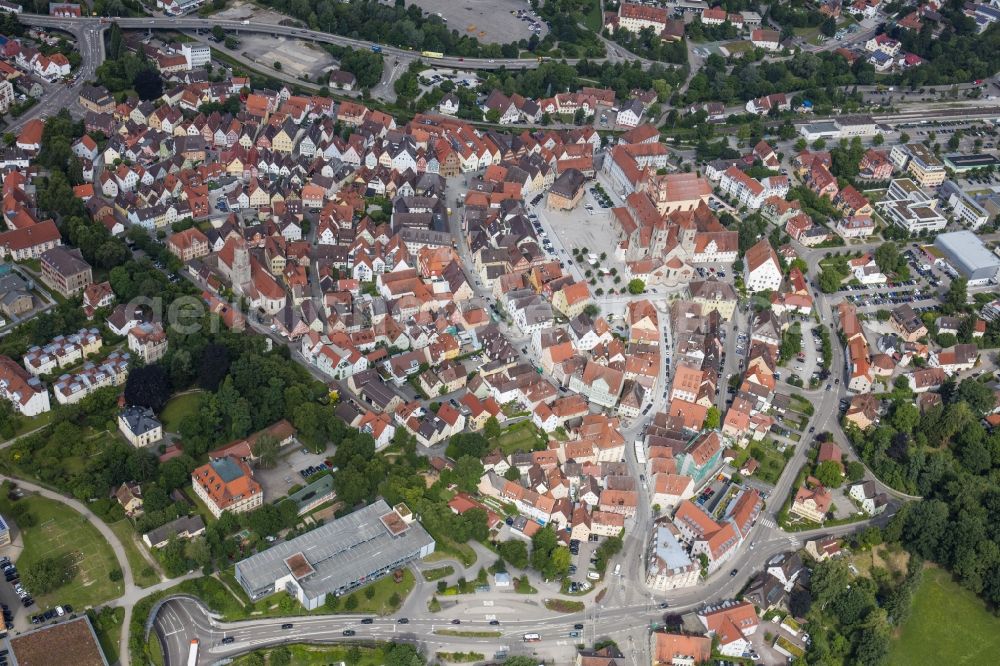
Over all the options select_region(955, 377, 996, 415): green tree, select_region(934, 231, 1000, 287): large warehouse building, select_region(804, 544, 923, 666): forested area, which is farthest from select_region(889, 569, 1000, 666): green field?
select_region(934, 231, 1000, 287): large warehouse building

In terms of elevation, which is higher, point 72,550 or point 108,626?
point 72,550

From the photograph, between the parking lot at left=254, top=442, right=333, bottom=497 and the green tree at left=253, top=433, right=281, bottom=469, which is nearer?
the parking lot at left=254, top=442, right=333, bottom=497

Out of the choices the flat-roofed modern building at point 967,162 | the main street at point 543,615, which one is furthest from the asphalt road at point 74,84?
the flat-roofed modern building at point 967,162

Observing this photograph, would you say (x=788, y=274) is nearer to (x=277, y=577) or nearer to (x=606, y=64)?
(x=606, y=64)

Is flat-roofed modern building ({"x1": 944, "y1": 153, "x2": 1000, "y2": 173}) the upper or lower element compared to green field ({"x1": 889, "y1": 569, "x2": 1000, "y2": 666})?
upper

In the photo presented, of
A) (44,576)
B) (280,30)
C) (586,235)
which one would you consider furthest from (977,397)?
(280,30)

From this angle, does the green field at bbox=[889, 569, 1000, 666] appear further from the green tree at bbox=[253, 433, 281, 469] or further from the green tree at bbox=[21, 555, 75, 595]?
the green tree at bbox=[21, 555, 75, 595]

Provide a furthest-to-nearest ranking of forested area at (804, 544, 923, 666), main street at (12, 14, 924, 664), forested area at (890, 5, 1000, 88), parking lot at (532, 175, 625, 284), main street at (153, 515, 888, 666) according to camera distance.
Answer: forested area at (890, 5, 1000, 88) → parking lot at (532, 175, 625, 284) → forested area at (804, 544, 923, 666) → main street at (12, 14, 924, 664) → main street at (153, 515, 888, 666)

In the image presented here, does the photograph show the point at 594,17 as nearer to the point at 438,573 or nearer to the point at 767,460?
the point at 767,460
